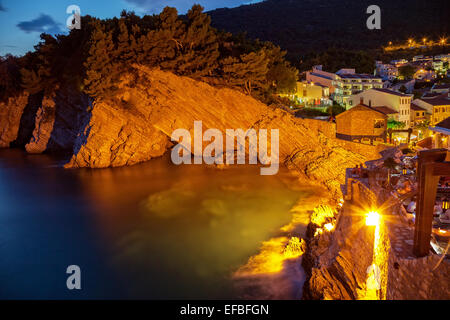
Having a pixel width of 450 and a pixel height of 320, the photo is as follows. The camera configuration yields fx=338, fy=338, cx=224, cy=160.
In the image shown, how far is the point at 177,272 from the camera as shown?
37.3ft

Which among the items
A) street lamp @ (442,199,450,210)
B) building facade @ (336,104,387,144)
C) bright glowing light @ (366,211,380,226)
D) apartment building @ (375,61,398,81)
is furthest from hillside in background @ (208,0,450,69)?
bright glowing light @ (366,211,380,226)

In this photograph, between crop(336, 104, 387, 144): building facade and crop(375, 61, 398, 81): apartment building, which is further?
crop(375, 61, 398, 81): apartment building

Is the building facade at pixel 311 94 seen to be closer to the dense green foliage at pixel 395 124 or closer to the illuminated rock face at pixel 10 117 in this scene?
the dense green foliage at pixel 395 124

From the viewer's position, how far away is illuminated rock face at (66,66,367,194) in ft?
67.1

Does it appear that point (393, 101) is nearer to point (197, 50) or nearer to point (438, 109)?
point (438, 109)

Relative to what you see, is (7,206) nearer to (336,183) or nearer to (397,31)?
(336,183)

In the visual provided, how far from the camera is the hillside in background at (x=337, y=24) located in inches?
2205

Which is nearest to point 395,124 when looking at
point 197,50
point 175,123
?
point 197,50

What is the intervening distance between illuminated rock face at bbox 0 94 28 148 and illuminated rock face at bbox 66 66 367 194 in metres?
13.4

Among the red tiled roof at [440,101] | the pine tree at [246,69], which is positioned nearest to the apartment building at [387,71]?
the red tiled roof at [440,101]

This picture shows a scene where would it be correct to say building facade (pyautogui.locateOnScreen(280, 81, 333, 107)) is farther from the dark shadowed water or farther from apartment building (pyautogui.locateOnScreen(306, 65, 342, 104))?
the dark shadowed water

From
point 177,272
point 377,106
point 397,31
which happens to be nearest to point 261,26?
point 397,31

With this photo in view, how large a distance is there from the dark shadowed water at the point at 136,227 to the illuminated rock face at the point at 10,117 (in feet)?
36.9

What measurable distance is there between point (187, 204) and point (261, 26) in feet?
197
